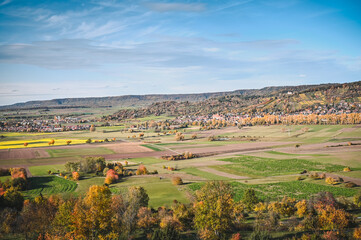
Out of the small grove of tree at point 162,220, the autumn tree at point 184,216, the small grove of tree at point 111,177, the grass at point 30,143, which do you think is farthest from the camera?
the grass at point 30,143

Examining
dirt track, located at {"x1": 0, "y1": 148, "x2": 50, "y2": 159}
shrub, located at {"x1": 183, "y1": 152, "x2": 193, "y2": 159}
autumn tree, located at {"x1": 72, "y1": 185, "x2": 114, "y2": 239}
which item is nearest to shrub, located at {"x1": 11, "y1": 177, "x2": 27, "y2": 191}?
autumn tree, located at {"x1": 72, "y1": 185, "x2": 114, "y2": 239}

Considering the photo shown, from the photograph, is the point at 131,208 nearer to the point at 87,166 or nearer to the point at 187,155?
the point at 87,166

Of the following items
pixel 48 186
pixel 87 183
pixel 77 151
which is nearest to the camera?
pixel 48 186

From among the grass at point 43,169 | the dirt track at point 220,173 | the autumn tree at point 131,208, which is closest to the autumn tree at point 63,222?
the autumn tree at point 131,208

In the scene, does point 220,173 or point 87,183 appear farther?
point 220,173

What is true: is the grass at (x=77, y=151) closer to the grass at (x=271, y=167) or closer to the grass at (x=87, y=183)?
the grass at (x=87, y=183)

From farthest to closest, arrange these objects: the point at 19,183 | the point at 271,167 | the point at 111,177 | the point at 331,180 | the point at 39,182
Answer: the point at 271,167 → the point at 111,177 → the point at 39,182 → the point at 331,180 → the point at 19,183

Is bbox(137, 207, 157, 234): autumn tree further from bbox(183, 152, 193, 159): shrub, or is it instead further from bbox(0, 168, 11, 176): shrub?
bbox(183, 152, 193, 159): shrub

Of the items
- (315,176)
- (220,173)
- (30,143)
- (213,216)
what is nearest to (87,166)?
(220,173)

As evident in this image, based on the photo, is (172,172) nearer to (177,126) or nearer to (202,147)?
(202,147)
